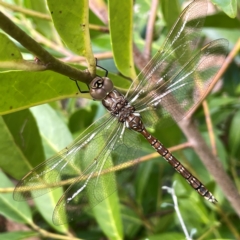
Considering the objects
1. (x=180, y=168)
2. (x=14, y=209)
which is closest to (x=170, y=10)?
(x=180, y=168)

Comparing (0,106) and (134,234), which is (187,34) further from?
(134,234)

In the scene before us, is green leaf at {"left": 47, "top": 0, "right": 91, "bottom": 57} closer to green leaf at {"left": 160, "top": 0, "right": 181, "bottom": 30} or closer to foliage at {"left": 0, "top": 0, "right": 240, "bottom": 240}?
foliage at {"left": 0, "top": 0, "right": 240, "bottom": 240}

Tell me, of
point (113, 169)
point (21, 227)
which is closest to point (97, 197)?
point (113, 169)

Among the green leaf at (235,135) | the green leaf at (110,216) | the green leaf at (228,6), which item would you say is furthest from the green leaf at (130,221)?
the green leaf at (228,6)

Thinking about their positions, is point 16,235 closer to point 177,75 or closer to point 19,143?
point 19,143

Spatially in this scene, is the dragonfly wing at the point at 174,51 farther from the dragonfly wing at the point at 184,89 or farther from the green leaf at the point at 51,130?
the green leaf at the point at 51,130

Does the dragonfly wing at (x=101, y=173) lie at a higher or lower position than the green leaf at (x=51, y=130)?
lower
